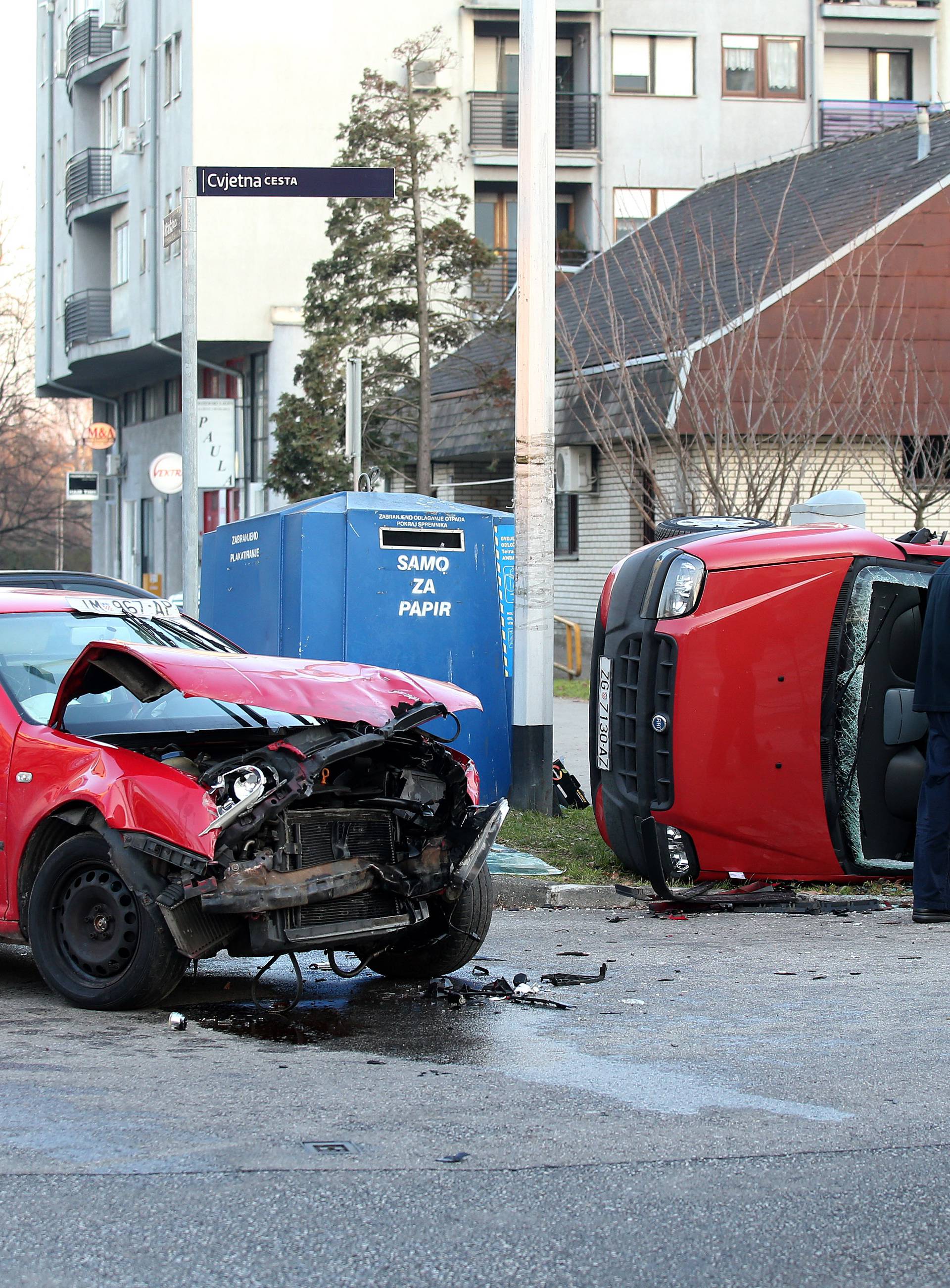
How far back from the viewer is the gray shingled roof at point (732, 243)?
20.3 meters

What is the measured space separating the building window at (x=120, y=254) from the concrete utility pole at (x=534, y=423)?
31172mm

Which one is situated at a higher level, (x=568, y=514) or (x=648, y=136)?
(x=648, y=136)

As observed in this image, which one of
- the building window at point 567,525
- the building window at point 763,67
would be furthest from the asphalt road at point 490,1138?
the building window at point 763,67

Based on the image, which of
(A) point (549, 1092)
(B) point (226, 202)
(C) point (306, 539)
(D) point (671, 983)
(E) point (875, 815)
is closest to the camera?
(A) point (549, 1092)

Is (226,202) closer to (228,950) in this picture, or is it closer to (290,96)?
(290,96)

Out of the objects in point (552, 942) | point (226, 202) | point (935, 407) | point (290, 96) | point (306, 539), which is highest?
point (290, 96)

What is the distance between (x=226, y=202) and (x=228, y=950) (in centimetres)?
3081

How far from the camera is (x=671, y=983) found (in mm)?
6477

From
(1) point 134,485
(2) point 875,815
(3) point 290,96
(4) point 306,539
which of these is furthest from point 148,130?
(2) point 875,815

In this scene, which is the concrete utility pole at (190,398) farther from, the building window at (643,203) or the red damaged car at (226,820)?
the building window at (643,203)

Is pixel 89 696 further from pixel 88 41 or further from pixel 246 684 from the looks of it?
pixel 88 41

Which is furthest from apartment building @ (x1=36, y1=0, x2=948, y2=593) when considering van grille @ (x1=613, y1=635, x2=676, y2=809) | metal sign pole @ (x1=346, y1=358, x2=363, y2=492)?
van grille @ (x1=613, y1=635, x2=676, y2=809)

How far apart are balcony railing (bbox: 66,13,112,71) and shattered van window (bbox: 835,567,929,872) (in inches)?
1496

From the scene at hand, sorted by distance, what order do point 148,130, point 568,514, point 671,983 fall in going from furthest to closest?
point 148,130
point 568,514
point 671,983
